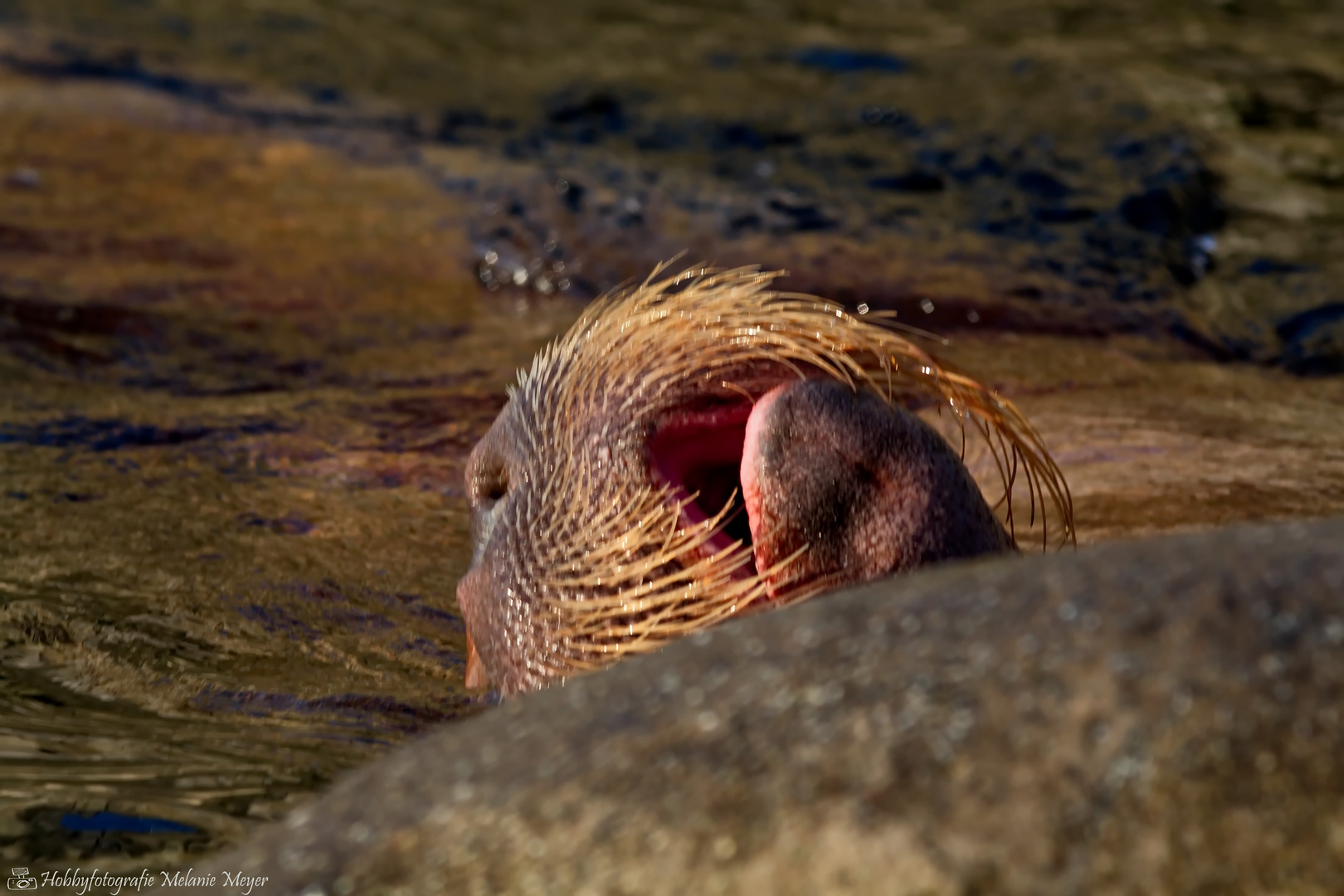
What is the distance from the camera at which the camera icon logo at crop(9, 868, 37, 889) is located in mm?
1916

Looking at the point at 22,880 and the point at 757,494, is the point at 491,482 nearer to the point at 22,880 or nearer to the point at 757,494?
the point at 757,494

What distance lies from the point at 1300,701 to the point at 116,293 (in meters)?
4.28

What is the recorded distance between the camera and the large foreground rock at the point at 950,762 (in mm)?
1354

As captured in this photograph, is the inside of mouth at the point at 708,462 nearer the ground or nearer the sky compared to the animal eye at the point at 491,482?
nearer the sky

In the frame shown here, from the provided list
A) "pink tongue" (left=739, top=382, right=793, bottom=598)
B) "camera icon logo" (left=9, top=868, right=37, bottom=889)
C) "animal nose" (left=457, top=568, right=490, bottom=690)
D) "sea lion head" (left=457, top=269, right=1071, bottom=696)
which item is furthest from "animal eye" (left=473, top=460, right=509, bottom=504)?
"camera icon logo" (left=9, top=868, right=37, bottom=889)

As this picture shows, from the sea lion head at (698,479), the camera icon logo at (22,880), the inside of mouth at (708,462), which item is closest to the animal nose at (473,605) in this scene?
the sea lion head at (698,479)

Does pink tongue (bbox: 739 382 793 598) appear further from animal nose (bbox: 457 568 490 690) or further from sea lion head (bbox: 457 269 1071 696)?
animal nose (bbox: 457 568 490 690)

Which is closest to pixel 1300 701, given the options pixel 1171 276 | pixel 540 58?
pixel 1171 276

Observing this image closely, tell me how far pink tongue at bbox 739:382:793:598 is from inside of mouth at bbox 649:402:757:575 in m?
0.08

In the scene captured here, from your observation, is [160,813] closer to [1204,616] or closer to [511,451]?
[511,451]

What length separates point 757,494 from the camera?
1967 millimetres

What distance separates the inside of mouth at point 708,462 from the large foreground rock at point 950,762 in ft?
1.77

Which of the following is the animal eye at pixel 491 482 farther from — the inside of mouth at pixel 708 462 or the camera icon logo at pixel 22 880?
the camera icon logo at pixel 22 880

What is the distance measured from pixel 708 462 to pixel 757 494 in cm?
26
